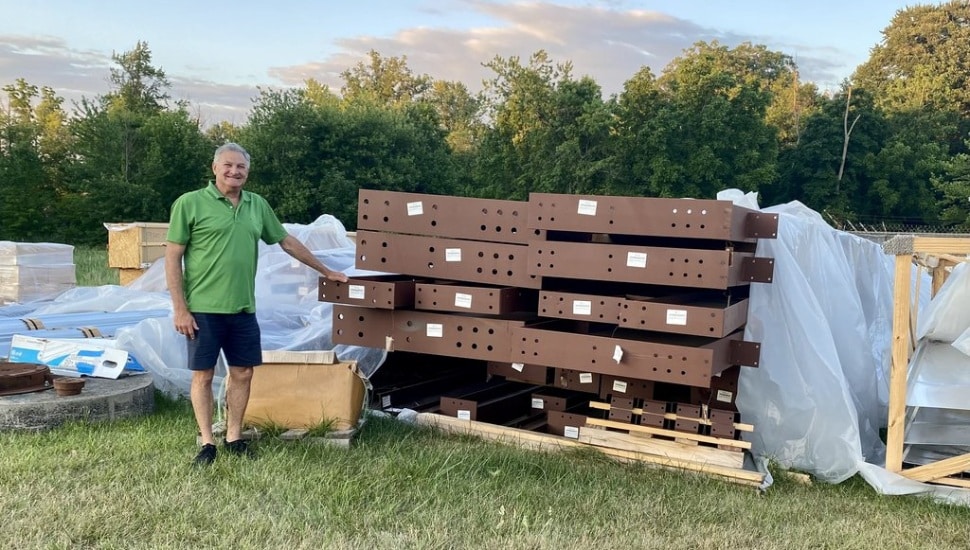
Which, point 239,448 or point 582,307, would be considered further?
point 582,307

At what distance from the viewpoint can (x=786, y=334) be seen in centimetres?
473

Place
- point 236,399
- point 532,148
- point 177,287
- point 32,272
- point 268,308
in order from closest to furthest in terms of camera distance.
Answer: point 177,287
point 236,399
point 268,308
point 32,272
point 532,148

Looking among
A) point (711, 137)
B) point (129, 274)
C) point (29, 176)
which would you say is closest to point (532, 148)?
point (711, 137)

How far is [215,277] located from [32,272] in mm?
6942

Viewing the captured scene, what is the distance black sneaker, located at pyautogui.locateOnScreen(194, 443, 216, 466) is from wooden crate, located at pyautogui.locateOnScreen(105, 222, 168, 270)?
680 cm

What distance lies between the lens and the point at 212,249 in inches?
159

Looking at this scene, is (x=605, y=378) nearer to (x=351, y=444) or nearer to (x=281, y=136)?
(x=351, y=444)

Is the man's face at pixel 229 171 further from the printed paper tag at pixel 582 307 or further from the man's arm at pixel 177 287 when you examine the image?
the printed paper tag at pixel 582 307

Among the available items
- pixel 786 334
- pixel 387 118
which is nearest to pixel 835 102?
pixel 387 118

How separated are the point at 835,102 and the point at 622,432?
113 ft

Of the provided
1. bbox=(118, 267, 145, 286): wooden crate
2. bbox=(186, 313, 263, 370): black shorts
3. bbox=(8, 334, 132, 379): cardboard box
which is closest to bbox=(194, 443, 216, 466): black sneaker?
bbox=(186, 313, 263, 370): black shorts

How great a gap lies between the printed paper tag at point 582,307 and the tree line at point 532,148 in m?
26.8

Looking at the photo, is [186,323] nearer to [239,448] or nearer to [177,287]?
[177,287]

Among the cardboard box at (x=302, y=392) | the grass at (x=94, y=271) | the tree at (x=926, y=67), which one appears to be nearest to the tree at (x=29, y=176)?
the grass at (x=94, y=271)
